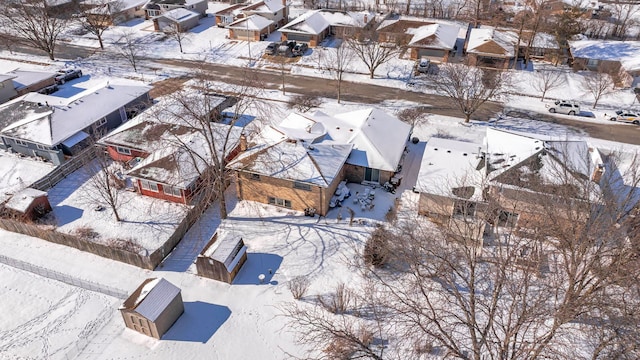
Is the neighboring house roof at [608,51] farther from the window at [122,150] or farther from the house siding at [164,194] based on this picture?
the window at [122,150]

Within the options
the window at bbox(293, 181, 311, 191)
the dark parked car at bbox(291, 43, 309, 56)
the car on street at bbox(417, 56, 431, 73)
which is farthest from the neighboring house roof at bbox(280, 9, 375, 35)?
the window at bbox(293, 181, 311, 191)

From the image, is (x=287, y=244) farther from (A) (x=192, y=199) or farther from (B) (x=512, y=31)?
(B) (x=512, y=31)

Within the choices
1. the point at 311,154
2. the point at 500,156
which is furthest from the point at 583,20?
the point at 311,154

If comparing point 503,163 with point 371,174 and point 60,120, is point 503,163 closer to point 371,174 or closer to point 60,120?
point 371,174

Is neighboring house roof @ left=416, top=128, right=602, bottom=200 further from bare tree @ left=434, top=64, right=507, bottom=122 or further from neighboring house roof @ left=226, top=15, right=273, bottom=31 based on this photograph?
neighboring house roof @ left=226, top=15, right=273, bottom=31

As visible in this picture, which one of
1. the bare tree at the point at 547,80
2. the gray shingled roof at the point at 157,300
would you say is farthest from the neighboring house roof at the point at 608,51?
the gray shingled roof at the point at 157,300
